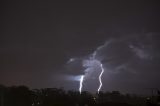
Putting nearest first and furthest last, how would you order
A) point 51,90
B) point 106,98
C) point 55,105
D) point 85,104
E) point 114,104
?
point 114,104 < point 55,105 < point 85,104 < point 51,90 < point 106,98

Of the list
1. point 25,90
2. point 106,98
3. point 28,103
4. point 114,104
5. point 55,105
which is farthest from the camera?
point 106,98

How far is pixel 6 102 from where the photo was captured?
59.6 metres

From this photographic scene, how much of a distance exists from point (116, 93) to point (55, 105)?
69.4m

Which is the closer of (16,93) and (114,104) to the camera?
(114,104)

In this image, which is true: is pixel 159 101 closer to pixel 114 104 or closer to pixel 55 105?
pixel 114 104

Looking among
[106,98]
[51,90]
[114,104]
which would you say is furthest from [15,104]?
[106,98]

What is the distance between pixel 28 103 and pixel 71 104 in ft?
28.7

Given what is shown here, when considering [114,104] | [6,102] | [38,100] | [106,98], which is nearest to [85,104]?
[114,104]

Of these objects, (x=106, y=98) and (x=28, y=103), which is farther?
(x=106, y=98)

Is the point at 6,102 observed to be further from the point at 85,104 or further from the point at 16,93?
the point at 85,104

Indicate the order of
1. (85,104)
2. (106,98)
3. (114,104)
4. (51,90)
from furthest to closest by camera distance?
1. (106,98)
2. (51,90)
3. (85,104)
4. (114,104)

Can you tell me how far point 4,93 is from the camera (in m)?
65.5

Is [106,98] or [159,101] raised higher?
[106,98]

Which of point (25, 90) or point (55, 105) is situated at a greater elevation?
point (25, 90)
